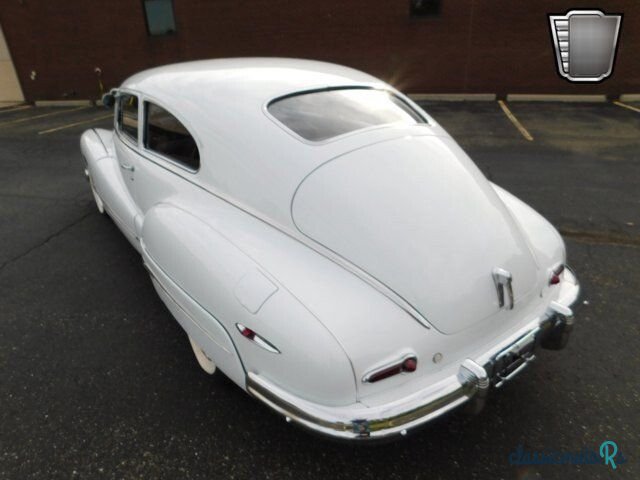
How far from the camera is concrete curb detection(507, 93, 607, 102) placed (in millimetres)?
11431

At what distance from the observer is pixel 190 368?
2.63 m

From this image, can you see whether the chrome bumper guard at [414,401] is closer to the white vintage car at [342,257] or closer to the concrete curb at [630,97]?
the white vintage car at [342,257]

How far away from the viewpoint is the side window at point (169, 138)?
264cm

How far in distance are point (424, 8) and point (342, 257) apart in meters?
11.9

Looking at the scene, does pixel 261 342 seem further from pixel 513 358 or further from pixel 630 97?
pixel 630 97

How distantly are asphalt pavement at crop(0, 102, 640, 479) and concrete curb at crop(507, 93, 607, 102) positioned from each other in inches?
329

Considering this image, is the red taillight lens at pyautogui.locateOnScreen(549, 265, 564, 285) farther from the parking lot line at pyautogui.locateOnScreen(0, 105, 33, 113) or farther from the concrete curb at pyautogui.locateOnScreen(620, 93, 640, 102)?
the parking lot line at pyautogui.locateOnScreen(0, 105, 33, 113)

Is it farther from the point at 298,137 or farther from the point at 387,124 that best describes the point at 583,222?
the point at 298,137

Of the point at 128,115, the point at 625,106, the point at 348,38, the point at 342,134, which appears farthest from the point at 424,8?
the point at 342,134

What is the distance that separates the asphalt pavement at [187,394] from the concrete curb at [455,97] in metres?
8.38

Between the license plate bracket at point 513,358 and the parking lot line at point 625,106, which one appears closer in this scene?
the license plate bracket at point 513,358

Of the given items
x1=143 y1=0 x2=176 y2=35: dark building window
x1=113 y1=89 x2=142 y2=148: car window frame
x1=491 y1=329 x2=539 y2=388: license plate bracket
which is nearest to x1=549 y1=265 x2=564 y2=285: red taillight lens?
x1=491 y1=329 x2=539 y2=388: license plate bracket

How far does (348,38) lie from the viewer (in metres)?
12.1

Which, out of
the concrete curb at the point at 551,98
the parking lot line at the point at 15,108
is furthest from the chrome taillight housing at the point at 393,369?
the parking lot line at the point at 15,108
